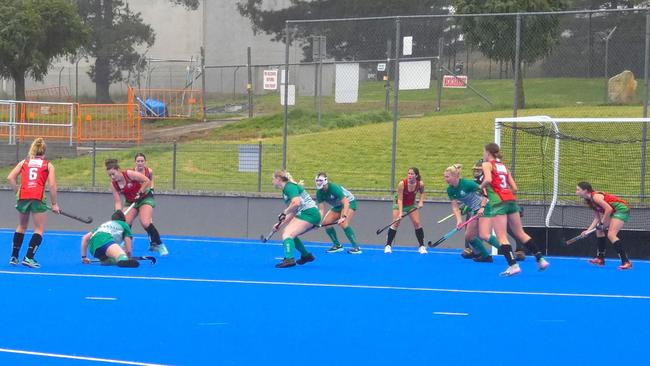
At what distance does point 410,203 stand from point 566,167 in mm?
3982

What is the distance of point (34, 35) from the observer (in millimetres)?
32406

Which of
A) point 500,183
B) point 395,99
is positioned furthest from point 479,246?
point 395,99

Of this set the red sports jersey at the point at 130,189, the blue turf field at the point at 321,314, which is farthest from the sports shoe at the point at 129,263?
the red sports jersey at the point at 130,189

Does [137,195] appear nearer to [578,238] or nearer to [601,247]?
[578,238]

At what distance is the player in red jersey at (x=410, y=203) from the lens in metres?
17.2

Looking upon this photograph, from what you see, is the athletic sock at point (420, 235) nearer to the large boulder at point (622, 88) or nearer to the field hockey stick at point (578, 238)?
the field hockey stick at point (578, 238)

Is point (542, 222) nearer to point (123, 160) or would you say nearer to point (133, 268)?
point (133, 268)

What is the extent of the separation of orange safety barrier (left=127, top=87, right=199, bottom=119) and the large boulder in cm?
Answer: 1712

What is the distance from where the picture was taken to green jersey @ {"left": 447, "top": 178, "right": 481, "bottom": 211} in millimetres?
16188

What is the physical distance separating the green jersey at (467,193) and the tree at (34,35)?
19.4 metres

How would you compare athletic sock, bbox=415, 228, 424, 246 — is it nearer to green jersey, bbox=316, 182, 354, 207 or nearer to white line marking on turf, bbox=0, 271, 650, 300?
green jersey, bbox=316, 182, 354, 207

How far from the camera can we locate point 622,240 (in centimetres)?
1720

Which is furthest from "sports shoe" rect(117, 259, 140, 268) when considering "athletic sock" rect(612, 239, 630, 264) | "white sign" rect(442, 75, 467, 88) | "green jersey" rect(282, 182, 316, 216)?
"white sign" rect(442, 75, 467, 88)

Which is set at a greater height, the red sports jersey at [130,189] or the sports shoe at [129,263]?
the red sports jersey at [130,189]
